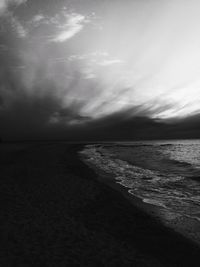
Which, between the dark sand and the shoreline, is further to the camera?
the shoreline

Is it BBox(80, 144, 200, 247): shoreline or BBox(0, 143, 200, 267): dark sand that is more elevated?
BBox(0, 143, 200, 267): dark sand

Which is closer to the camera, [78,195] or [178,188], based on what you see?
[78,195]

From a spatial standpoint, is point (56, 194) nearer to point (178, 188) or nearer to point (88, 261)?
point (88, 261)

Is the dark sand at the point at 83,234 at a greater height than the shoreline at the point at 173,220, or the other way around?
the dark sand at the point at 83,234

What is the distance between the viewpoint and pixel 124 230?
923cm

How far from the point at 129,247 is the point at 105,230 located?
5.13ft

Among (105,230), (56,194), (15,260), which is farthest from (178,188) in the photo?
(15,260)

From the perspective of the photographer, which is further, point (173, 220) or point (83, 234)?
point (173, 220)

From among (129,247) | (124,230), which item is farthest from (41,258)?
(124,230)

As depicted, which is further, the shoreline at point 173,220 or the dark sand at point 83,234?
the shoreline at point 173,220

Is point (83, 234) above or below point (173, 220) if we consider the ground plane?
above

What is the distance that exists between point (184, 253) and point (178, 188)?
10.9 metres

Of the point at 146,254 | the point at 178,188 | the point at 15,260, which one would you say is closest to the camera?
the point at 15,260

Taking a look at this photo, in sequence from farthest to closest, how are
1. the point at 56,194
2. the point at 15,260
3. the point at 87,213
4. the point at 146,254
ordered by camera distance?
the point at 56,194 < the point at 87,213 < the point at 146,254 < the point at 15,260
